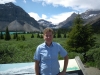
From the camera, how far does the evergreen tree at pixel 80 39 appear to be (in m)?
20.0

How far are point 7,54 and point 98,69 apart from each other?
697 cm

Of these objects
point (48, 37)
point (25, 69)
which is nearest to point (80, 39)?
point (25, 69)

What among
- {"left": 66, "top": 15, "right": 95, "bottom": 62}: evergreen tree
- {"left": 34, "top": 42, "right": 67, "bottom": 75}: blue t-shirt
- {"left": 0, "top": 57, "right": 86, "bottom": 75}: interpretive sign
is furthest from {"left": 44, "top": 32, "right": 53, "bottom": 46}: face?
{"left": 66, "top": 15, "right": 95, "bottom": 62}: evergreen tree

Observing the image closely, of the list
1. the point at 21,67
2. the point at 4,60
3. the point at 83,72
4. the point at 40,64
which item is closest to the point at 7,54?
the point at 4,60

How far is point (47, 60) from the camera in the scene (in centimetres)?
381

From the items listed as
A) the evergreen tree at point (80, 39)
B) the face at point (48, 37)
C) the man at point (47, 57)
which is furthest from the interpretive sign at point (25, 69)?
the evergreen tree at point (80, 39)

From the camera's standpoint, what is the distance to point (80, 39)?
66.6ft

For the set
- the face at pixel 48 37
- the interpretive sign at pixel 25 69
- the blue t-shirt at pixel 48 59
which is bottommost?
the interpretive sign at pixel 25 69

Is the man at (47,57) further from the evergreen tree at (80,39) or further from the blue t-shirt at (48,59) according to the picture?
the evergreen tree at (80,39)

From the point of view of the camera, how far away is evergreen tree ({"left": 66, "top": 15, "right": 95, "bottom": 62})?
20.0 metres

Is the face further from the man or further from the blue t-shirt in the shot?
the blue t-shirt

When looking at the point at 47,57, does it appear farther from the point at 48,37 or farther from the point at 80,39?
the point at 80,39

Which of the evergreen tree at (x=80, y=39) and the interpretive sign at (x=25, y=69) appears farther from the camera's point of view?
the evergreen tree at (x=80, y=39)

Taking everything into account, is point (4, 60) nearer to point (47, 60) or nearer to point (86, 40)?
point (47, 60)
